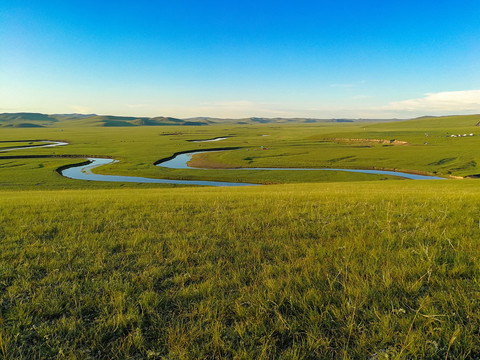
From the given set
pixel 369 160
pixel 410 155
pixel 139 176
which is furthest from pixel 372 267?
pixel 410 155

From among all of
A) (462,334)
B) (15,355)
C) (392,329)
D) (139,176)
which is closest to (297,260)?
(392,329)

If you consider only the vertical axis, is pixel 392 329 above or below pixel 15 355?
above

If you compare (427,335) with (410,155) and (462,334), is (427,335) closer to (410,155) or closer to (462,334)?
(462,334)

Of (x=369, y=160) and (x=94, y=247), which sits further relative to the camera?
(x=369, y=160)

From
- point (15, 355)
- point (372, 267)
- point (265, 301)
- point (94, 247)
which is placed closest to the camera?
point (15, 355)

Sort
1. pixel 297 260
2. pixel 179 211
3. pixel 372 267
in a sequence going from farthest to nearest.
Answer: pixel 179 211 → pixel 297 260 → pixel 372 267

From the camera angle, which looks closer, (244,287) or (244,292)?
(244,292)
